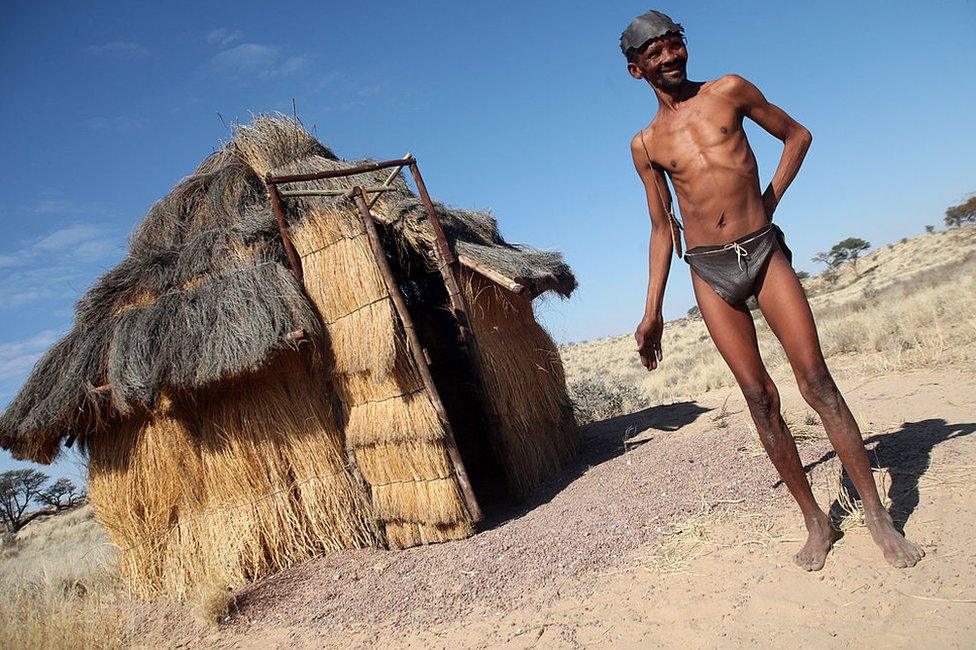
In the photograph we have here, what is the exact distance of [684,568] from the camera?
3139mm

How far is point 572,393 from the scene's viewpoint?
34.2 feet

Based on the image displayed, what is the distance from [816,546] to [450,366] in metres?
4.81

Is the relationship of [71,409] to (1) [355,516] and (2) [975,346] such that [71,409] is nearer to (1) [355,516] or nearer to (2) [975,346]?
(1) [355,516]

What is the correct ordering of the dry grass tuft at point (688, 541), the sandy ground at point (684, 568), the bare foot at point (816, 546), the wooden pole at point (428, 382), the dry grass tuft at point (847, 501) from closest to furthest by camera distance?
the sandy ground at point (684, 568) → the bare foot at point (816, 546) → the dry grass tuft at point (847, 501) → the dry grass tuft at point (688, 541) → the wooden pole at point (428, 382)

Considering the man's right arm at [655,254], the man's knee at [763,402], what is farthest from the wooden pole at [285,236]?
the man's knee at [763,402]

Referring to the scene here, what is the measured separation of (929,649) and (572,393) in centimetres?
835

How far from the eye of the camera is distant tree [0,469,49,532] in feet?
61.2

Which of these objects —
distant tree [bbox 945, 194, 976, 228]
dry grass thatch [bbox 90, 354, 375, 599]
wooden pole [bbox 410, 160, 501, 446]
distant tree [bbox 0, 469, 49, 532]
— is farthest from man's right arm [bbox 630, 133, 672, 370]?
distant tree [bbox 945, 194, 976, 228]

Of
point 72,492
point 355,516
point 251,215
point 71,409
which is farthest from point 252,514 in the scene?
point 72,492

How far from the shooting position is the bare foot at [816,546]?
8.89 ft

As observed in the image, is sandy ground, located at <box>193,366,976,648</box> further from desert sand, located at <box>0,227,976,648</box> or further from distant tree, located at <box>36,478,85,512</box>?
distant tree, located at <box>36,478,85,512</box>

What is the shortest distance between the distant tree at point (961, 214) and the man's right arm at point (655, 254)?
92.0ft

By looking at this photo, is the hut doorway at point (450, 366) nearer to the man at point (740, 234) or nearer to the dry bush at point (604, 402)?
the dry bush at point (604, 402)

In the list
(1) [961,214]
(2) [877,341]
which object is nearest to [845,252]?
(1) [961,214]
